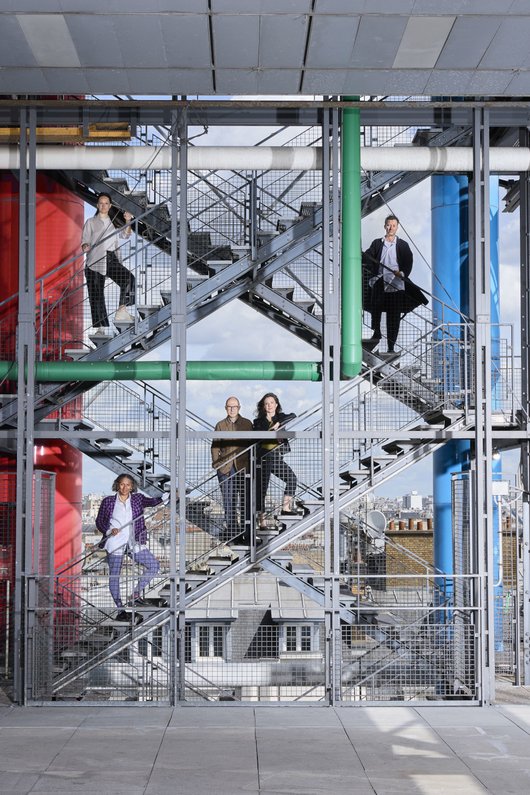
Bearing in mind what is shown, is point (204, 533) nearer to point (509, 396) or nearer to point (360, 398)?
point (360, 398)

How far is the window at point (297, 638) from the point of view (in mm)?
13648

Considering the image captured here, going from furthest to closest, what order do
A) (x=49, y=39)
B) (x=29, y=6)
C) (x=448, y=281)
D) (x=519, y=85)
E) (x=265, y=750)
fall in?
(x=448, y=281) → (x=519, y=85) → (x=49, y=39) → (x=265, y=750) → (x=29, y=6)

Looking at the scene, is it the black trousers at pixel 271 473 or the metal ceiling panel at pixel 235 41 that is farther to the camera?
the black trousers at pixel 271 473

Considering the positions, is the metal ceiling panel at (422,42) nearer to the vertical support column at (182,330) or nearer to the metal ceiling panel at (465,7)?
the metal ceiling panel at (465,7)

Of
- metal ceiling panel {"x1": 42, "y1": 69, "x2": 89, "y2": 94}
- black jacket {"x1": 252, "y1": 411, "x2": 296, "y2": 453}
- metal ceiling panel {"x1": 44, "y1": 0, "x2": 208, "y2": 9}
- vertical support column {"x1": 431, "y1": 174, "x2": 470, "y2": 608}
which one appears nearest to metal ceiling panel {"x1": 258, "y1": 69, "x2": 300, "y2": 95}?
metal ceiling panel {"x1": 44, "y1": 0, "x2": 208, "y2": 9}

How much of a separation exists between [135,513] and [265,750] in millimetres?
4200

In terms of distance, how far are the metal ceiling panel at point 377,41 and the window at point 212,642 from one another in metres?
7.01

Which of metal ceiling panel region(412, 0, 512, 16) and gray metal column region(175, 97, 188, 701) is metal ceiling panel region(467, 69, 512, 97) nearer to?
metal ceiling panel region(412, 0, 512, 16)

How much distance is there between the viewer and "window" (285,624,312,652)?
1365 centimetres

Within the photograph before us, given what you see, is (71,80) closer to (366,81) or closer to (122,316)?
(122,316)

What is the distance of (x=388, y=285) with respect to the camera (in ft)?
47.6

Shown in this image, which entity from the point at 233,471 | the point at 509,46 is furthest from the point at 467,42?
the point at 233,471

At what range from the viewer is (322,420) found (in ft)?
42.6

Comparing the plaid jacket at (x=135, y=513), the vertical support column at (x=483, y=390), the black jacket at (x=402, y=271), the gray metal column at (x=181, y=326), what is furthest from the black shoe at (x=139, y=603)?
the black jacket at (x=402, y=271)
